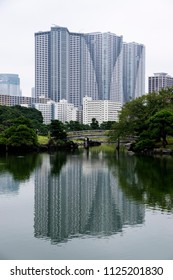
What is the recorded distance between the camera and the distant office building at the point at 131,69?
481 ft

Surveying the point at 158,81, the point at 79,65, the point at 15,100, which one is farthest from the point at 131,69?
the point at 15,100

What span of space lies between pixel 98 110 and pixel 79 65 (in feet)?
60.2

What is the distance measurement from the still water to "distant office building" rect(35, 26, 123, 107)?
111077mm

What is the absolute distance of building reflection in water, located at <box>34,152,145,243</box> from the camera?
12094 millimetres

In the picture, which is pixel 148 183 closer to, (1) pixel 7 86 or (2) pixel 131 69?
(2) pixel 131 69

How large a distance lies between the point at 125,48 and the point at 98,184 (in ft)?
431

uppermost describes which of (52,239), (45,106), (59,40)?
(59,40)

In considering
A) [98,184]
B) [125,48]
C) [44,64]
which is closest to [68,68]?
[44,64]

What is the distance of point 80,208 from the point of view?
15000 mm

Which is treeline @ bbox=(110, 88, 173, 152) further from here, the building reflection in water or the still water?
the building reflection in water

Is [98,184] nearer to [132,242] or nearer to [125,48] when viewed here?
[132,242]

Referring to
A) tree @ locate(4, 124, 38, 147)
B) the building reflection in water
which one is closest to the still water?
the building reflection in water

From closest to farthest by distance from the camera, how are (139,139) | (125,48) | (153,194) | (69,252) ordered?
(69,252)
(153,194)
(139,139)
(125,48)

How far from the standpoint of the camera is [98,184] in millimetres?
20547
